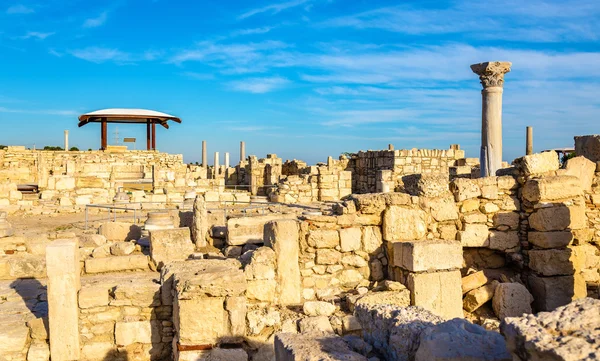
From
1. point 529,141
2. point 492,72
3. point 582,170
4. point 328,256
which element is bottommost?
point 328,256

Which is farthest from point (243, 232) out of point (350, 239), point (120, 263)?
point (350, 239)

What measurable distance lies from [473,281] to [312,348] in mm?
4020

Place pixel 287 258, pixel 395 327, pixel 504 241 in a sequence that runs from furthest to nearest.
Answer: pixel 504 241 < pixel 287 258 < pixel 395 327

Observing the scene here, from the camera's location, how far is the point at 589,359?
5.31 ft

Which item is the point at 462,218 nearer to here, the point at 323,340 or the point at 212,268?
the point at 212,268

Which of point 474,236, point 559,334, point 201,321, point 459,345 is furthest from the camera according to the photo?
point 474,236

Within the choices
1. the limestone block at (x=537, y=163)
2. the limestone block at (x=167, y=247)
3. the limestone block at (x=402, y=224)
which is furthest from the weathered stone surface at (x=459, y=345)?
the limestone block at (x=167, y=247)

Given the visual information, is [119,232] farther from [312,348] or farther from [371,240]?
[312,348]

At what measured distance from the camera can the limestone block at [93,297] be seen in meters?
5.57

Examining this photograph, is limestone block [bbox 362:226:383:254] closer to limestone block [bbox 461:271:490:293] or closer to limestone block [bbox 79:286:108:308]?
limestone block [bbox 461:271:490:293]

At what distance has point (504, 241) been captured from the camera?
22.4 feet

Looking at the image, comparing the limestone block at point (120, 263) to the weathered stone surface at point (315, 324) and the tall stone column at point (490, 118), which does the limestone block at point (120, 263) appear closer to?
the weathered stone surface at point (315, 324)

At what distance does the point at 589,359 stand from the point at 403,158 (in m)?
20.8

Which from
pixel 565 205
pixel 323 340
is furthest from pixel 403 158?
pixel 323 340
